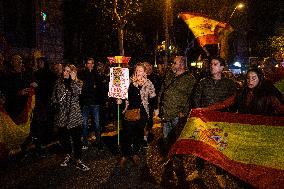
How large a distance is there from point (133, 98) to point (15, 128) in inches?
103

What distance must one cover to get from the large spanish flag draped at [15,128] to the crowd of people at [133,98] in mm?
196

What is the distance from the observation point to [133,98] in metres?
8.16

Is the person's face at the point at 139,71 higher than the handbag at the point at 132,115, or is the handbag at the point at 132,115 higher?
the person's face at the point at 139,71

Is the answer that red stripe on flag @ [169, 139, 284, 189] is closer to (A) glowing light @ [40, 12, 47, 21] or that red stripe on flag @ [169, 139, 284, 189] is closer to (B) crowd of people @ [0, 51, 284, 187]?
(B) crowd of people @ [0, 51, 284, 187]

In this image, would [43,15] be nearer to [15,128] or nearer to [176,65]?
[15,128]

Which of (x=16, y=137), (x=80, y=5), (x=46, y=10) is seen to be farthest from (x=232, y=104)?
(x=80, y=5)

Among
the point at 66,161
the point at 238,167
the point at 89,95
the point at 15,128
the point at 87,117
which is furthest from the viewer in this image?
the point at 87,117

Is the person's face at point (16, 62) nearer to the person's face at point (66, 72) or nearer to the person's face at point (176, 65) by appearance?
the person's face at point (66, 72)

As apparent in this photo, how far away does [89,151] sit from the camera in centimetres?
915

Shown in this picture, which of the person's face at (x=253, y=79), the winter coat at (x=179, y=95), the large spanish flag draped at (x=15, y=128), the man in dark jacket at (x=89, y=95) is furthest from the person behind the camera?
the man in dark jacket at (x=89, y=95)

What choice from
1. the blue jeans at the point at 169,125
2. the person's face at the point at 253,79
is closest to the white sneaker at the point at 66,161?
the blue jeans at the point at 169,125

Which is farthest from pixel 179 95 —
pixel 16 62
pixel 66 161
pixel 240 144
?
pixel 16 62

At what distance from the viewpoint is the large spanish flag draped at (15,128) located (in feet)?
26.4

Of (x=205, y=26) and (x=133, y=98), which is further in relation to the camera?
(x=205, y=26)
